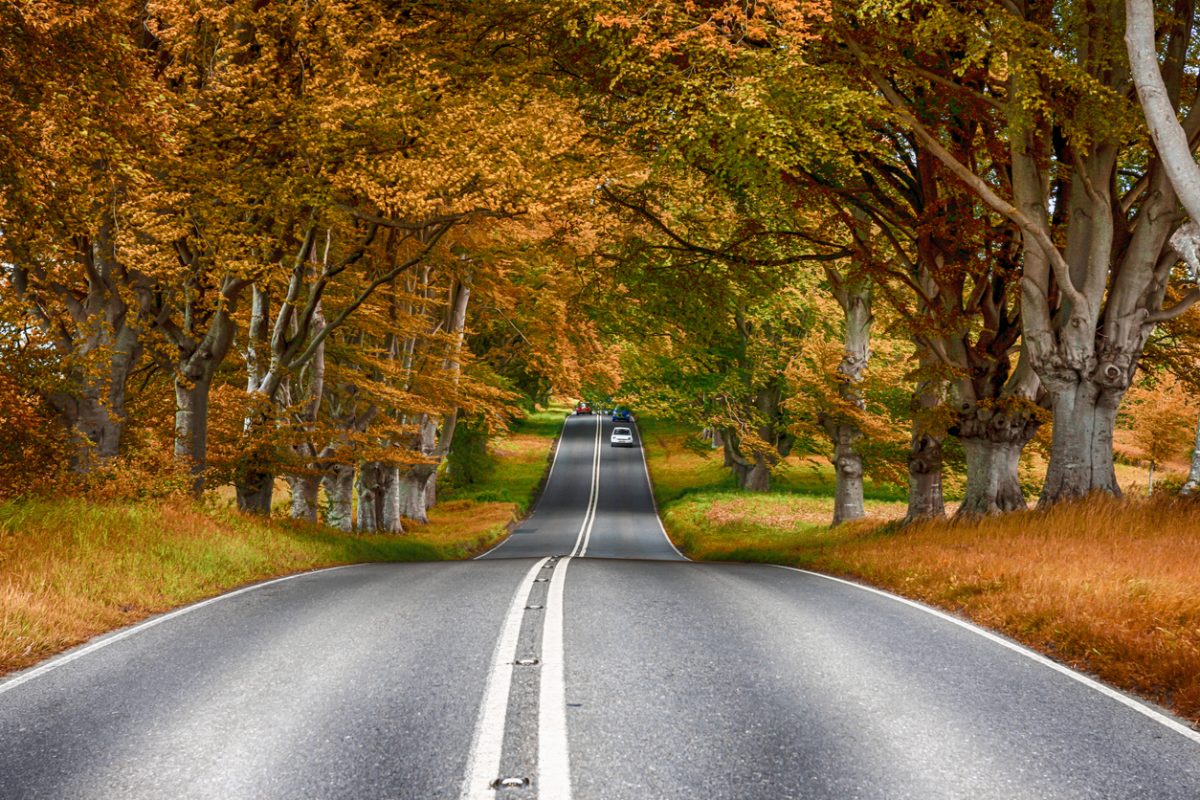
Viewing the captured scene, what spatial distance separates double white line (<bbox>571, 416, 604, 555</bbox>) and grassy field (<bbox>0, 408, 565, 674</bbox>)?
12401mm

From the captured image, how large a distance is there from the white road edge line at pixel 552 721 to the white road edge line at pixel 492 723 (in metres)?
0.20

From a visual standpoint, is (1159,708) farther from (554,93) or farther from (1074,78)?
(554,93)

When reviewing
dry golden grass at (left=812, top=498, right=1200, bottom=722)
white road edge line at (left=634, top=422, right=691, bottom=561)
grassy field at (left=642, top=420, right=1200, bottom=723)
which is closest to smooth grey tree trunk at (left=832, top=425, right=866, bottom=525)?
white road edge line at (left=634, top=422, right=691, bottom=561)

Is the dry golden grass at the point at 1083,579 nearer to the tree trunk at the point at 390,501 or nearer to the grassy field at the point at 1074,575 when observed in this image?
the grassy field at the point at 1074,575

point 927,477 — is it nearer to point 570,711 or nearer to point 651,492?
point 570,711

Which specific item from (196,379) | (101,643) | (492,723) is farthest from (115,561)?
(492,723)

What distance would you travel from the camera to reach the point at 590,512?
133ft

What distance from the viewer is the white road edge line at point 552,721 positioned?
366 cm

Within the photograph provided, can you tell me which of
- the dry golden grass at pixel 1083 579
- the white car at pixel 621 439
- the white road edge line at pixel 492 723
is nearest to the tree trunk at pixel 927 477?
the dry golden grass at pixel 1083 579

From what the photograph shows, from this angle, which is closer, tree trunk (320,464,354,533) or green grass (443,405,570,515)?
tree trunk (320,464,354,533)

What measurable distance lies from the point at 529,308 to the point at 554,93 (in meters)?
12.1

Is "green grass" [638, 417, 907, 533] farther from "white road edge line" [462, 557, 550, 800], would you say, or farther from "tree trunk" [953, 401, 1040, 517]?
"white road edge line" [462, 557, 550, 800]

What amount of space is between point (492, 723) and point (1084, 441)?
1112 cm

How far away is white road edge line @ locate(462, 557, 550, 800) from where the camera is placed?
366cm
